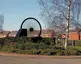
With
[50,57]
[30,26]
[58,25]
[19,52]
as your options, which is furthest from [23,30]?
[50,57]

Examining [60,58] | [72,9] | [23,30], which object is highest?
[72,9]

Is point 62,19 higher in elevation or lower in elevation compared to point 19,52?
higher

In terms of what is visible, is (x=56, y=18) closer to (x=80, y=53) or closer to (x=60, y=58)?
(x=80, y=53)

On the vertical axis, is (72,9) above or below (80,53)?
above

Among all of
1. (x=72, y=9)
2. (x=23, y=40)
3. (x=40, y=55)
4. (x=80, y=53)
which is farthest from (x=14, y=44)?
(x=72, y=9)

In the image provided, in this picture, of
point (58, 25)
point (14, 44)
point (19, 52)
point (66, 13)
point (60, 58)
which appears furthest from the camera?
point (58, 25)

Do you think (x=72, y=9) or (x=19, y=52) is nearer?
(x=19, y=52)

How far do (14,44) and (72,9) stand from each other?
9.73m

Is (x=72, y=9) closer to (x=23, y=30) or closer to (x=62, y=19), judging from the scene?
(x=62, y=19)

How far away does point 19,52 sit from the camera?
24.9 m

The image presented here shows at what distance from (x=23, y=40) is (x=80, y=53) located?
24.8 feet

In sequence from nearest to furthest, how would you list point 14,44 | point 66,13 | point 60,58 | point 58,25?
point 60,58 → point 14,44 → point 66,13 → point 58,25

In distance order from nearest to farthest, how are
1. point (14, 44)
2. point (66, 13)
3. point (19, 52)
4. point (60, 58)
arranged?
1. point (60, 58)
2. point (19, 52)
3. point (14, 44)
4. point (66, 13)

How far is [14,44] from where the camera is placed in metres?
28.6
